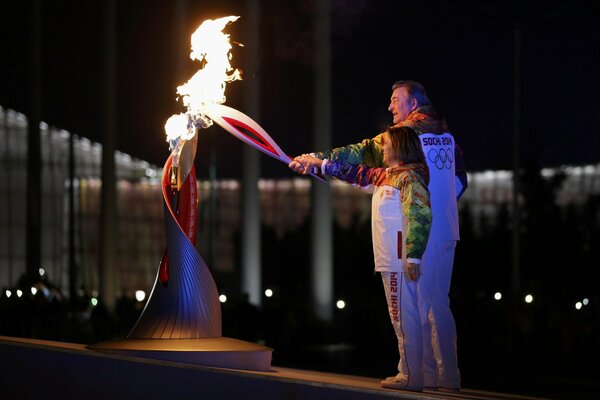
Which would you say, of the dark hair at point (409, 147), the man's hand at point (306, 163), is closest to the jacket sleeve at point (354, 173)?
the man's hand at point (306, 163)

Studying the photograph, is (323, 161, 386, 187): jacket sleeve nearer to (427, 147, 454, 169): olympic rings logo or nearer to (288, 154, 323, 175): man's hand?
(288, 154, 323, 175): man's hand

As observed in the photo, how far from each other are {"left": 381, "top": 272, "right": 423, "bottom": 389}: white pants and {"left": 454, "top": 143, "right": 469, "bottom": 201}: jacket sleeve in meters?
0.80

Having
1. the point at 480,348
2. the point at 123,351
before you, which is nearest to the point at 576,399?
the point at 123,351

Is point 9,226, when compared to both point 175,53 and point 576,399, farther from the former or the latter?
point 576,399

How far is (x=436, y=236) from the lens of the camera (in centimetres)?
855

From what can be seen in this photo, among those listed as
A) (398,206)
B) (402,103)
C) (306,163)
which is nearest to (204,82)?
(306,163)

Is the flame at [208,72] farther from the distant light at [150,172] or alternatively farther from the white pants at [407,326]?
the distant light at [150,172]

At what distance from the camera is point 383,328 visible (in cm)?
2480

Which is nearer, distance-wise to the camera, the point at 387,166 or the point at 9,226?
the point at 387,166

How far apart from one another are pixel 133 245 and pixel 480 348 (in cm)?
6084

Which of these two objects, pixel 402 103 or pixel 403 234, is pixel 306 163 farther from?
pixel 403 234

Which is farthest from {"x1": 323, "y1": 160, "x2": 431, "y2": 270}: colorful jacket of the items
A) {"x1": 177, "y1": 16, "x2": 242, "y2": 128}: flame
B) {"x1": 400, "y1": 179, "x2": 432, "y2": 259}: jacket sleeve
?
{"x1": 177, "y1": 16, "x2": 242, "y2": 128}: flame

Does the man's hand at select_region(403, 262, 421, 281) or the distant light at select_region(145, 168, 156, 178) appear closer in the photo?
the man's hand at select_region(403, 262, 421, 281)

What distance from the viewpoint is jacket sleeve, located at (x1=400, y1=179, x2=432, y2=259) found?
823 cm
